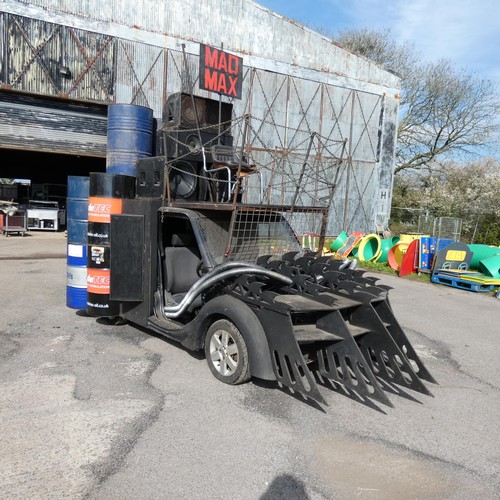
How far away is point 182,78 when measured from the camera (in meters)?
17.1

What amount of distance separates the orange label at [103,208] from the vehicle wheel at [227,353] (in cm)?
220

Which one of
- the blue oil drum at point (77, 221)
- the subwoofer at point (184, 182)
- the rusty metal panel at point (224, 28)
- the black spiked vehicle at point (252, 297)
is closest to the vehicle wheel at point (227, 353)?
the black spiked vehicle at point (252, 297)

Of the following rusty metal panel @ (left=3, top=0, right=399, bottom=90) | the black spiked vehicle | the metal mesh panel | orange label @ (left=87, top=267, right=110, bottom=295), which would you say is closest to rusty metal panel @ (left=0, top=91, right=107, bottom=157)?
rusty metal panel @ (left=3, top=0, right=399, bottom=90)

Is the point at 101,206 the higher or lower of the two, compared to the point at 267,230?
higher

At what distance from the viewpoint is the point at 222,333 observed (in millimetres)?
4422

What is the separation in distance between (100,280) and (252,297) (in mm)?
2551

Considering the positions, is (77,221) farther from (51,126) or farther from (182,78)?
(182,78)

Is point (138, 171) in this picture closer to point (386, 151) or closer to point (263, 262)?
point (263, 262)

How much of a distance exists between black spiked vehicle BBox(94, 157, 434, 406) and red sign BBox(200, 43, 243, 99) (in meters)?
10.2

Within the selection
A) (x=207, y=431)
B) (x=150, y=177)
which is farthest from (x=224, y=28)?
(x=207, y=431)

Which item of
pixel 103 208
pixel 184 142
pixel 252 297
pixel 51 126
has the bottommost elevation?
pixel 252 297

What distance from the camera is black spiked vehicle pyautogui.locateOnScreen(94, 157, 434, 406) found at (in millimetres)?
4086

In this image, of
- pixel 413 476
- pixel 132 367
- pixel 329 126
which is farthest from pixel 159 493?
pixel 329 126

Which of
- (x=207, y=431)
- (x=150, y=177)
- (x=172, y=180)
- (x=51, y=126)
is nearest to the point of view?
(x=207, y=431)
